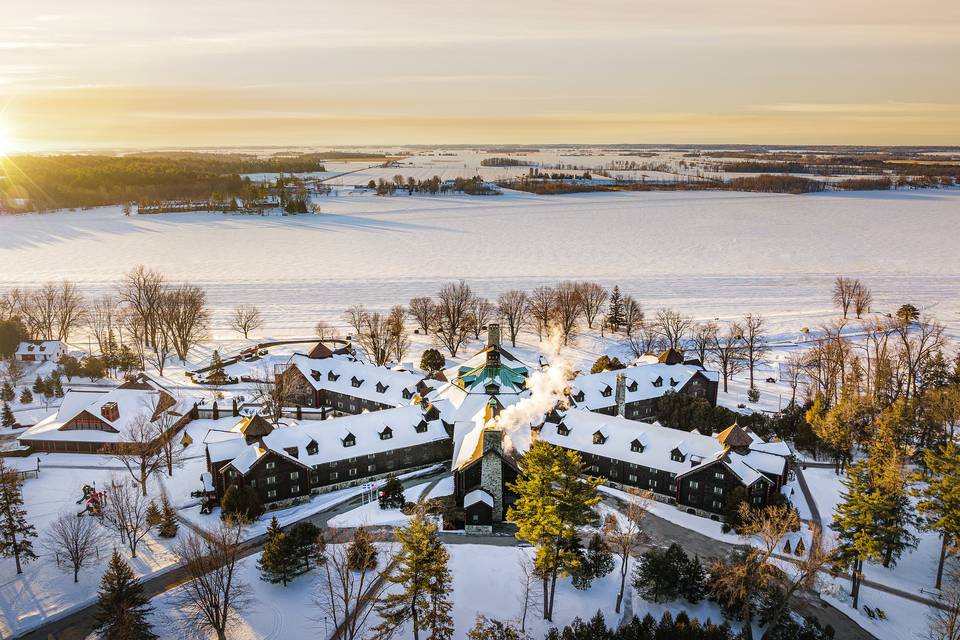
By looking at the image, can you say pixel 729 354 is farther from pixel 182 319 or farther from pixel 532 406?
pixel 182 319

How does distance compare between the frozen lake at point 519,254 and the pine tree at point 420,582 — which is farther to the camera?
the frozen lake at point 519,254

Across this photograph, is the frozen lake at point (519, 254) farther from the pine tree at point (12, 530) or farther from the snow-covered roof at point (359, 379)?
the pine tree at point (12, 530)

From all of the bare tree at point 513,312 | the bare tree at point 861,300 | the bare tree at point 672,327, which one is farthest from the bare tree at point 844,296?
the bare tree at point 513,312

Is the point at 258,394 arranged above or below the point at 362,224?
below

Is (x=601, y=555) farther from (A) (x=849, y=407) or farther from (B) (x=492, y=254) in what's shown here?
(B) (x=492, y=254)

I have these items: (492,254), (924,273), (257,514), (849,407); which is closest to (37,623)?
(257,514)

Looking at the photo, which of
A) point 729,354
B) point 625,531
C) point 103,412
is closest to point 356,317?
point 103,412
